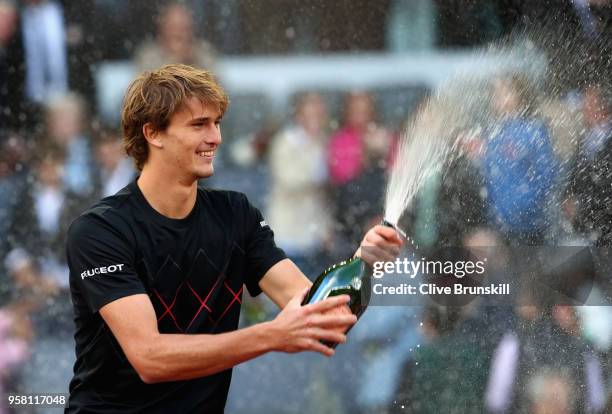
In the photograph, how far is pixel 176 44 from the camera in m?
4.21

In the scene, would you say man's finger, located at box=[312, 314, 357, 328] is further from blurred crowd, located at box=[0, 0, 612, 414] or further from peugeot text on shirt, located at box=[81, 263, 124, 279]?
blurred crowd, located at box=[0, 0, 612, 414]

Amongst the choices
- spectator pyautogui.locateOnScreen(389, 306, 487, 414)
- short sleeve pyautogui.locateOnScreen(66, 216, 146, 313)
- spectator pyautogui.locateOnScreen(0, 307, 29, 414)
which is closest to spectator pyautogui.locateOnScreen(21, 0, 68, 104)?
spectator pyautogui.locateOnScreen(0, 307, 29, 414)

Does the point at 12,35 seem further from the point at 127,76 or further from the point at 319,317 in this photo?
the point at 319,317

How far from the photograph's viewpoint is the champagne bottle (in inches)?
94.8

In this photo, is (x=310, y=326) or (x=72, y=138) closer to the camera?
(x=310, y=326)

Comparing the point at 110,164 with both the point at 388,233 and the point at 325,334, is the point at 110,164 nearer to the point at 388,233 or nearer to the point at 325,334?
the point at 388,233

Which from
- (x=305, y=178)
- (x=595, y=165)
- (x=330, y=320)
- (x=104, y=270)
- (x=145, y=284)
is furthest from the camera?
(x=305, y=178)

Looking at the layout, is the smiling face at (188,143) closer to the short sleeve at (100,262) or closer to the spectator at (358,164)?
the short sleeve at (100,262)

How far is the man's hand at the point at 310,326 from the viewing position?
2275mm

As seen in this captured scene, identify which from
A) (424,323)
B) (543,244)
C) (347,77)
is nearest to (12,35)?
(347,77)

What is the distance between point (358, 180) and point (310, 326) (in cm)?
193

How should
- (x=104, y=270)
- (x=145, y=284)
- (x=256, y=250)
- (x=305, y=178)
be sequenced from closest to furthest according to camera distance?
(x=104, y=270) < (x=145, y=284) < (x=256, y=250) < (x=305, y=178)

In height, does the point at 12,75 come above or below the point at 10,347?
above

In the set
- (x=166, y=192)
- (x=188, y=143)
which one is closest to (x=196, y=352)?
(x=166, y=192)
